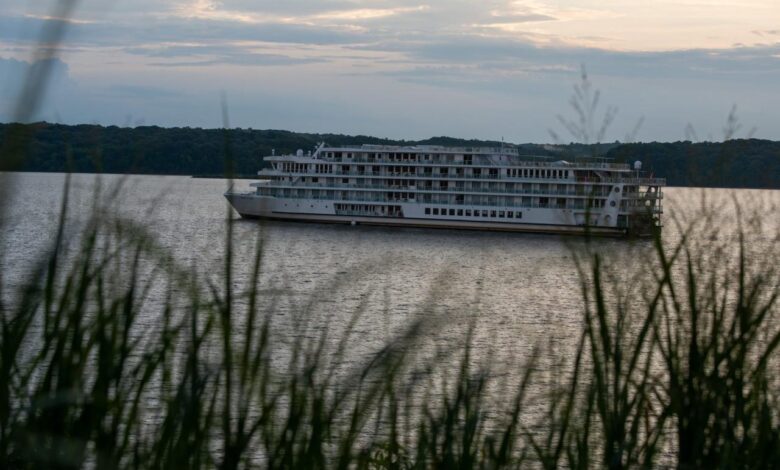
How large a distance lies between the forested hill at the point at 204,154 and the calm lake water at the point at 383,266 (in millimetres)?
60

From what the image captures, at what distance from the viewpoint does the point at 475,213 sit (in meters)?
51.5

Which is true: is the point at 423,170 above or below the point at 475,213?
above

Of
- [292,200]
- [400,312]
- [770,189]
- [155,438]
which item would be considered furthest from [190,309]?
[292,200]

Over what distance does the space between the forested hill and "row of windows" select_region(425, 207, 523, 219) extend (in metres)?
46.8

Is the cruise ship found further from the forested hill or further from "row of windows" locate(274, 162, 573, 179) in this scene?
the forested hill

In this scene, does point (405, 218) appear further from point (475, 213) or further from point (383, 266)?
point (383, 266)

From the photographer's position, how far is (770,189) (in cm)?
310

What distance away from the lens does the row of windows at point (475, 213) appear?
50.7m

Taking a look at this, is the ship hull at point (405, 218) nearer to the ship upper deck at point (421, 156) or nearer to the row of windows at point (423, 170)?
the row of windows at point (423, 170)

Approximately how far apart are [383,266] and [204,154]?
149 cm

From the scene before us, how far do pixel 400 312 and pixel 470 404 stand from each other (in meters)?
22.6

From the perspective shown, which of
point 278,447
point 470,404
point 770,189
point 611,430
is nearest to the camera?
point 278,447

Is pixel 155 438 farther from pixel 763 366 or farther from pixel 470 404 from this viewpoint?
pixel 763 366

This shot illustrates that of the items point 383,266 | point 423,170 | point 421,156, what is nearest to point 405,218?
point 423,170
